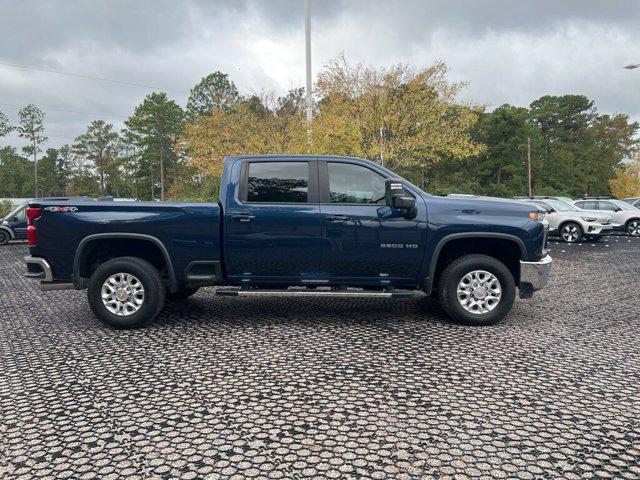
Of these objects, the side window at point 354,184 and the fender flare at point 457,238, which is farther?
the side window at point 354,184

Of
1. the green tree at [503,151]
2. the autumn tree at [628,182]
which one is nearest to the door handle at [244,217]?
the green tree at [503,151]

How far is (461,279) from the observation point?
18.6 ft

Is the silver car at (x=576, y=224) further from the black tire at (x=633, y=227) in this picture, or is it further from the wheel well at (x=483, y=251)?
the wheel well at (x=483, y=251)

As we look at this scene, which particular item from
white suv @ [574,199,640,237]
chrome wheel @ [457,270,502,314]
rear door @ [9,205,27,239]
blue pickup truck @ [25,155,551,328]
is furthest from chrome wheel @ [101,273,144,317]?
white suv @ [574,199,640,237]

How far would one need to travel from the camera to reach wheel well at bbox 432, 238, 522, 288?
231 inches

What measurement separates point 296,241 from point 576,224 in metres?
15.4

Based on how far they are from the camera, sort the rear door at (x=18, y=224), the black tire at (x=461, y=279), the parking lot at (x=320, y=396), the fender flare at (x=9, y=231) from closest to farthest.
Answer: the parking lot at (x=320, y=396) → the black tire at (x=461, y=279) → the fender flare at (x=9, y=231) → the rear door at (x=18, y=224)

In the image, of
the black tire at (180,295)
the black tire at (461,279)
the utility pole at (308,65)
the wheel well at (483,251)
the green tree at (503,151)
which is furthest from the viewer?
the green tree at (503,151)

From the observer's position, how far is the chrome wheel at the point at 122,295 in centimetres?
559

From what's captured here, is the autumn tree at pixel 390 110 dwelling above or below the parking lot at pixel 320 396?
above

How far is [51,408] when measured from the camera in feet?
11.4

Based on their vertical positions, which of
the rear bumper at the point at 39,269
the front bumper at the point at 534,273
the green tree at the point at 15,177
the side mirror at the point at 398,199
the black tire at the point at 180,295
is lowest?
the black tire at the point at 180,295

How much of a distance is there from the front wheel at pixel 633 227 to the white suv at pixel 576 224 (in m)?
3.03

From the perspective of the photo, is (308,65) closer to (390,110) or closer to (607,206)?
(390,110)
